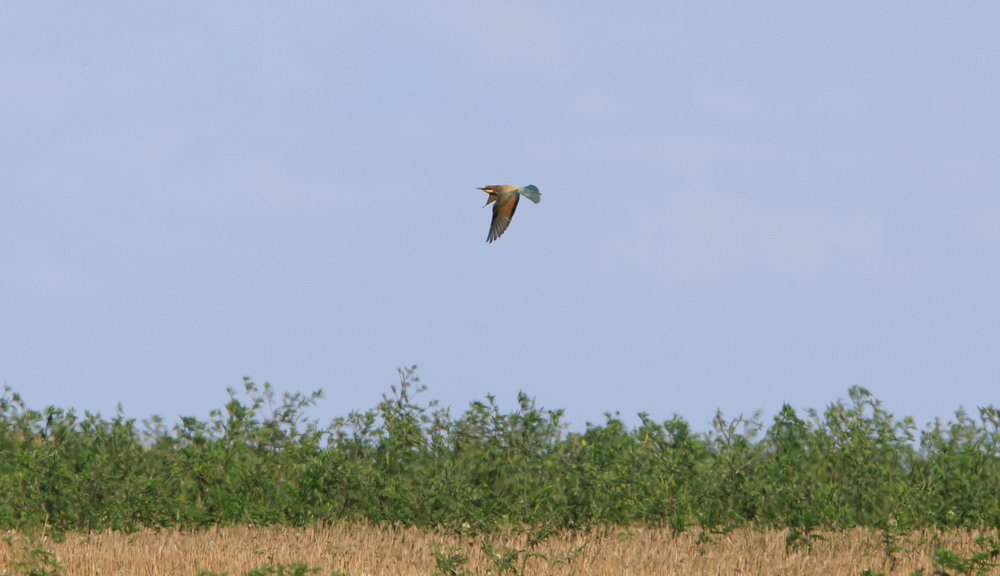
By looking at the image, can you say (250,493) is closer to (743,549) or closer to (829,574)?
(743,549)

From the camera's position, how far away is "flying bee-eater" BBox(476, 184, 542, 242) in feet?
43.5

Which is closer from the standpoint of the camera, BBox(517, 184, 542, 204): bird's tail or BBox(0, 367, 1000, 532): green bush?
BBox(0, 367, 1000, 532): green bush

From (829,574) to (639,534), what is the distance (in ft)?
6.63

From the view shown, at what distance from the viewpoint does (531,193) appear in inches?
528

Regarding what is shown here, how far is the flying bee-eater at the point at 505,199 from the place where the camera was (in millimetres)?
13258

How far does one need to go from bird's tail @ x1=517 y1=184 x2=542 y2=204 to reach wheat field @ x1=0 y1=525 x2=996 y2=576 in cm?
442

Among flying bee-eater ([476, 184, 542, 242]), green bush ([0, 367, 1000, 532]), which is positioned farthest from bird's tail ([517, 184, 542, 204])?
green bush ([0, 367, 1000, 532])

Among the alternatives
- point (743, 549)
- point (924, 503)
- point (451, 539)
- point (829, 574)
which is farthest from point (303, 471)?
point (924, 503)

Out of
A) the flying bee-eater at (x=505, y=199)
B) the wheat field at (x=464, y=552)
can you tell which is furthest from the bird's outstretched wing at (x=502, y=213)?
the wheat field at (x=464, y=552)

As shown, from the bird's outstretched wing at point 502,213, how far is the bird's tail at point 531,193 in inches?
3.7

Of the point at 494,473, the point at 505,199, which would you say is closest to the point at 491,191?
the point at 505,199

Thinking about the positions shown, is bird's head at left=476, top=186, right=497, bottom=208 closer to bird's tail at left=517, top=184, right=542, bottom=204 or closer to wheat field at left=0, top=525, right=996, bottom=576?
bird's tail at left=517, top=184, right=542, bottom=204

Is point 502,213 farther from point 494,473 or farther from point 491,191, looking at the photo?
point 494,473

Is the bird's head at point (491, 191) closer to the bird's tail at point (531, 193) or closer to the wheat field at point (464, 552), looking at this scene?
the bird's tail at point (531, 193)
